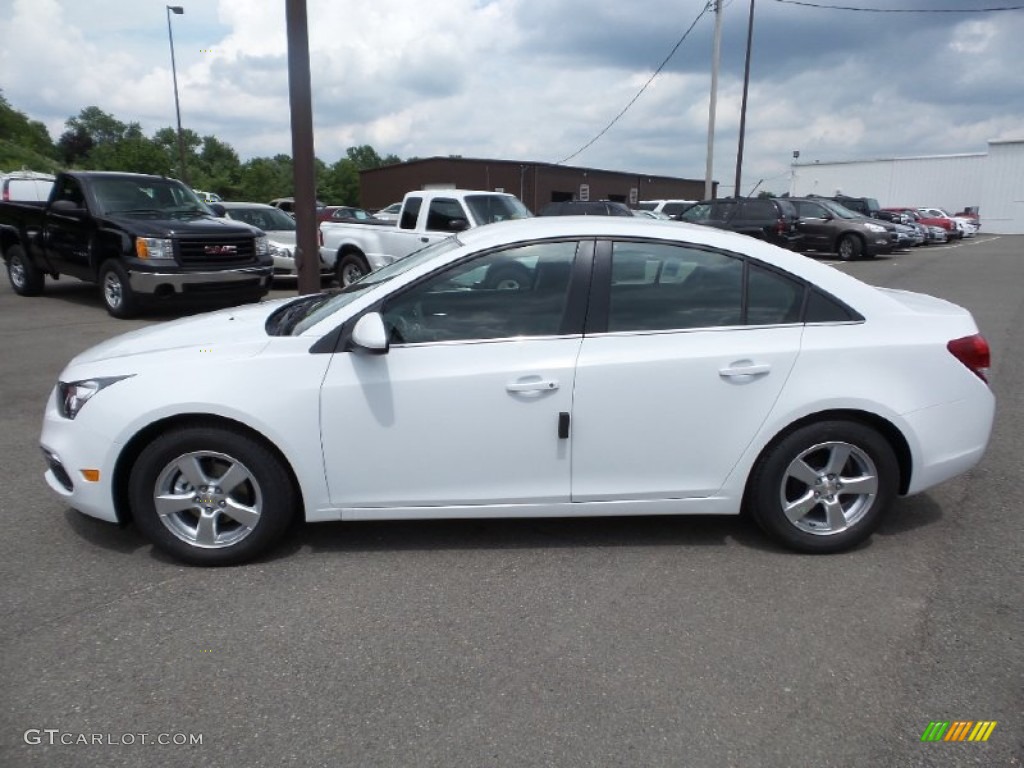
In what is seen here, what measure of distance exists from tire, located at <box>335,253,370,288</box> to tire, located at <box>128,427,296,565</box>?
982 centimetres

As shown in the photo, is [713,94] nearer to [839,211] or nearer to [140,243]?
[839,211]

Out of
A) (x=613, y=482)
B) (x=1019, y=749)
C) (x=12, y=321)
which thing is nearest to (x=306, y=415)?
(x=613, y=482)

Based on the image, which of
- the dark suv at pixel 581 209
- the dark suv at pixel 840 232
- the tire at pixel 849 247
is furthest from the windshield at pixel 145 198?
the tire at pixel 849 247

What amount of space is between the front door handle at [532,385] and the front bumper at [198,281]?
26.8ft

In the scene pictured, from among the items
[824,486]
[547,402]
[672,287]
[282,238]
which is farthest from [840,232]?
[547,402]

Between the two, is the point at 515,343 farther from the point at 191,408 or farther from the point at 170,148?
the point at 170,148

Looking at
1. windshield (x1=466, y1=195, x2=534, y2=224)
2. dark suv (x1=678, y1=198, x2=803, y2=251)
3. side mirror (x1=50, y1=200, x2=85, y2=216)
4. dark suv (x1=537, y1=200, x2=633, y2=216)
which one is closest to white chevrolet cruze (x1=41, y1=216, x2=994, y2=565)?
windshield (x1=466, y1=195, x2=534, y2=224)

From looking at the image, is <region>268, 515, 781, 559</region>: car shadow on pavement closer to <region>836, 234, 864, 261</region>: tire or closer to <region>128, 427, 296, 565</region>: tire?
<region>128, 427, 296, 565</region>: tire

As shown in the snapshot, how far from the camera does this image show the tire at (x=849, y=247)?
73.5 feet

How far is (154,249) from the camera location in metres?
10.1

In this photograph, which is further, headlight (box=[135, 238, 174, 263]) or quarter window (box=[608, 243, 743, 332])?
headlight (box=[135, 238, 174, 263])

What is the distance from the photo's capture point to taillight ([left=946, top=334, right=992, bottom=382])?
3649 millimetres

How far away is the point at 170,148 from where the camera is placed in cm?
10225

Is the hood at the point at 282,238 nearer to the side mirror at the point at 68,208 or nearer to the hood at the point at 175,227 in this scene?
the hood at the point at 175,227
